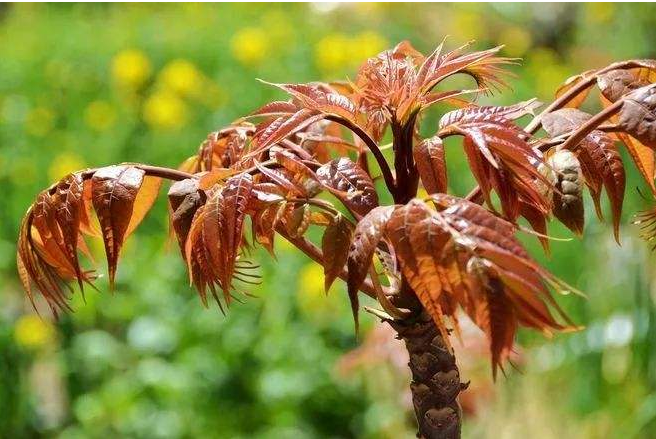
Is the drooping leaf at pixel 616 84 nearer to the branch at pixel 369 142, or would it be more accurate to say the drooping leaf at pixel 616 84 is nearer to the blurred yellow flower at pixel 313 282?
the branch at pixel 369 142

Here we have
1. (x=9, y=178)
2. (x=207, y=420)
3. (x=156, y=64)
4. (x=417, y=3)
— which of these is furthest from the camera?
(x=417, y=3)

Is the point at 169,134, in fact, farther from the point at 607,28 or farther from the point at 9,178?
the point at 607,28

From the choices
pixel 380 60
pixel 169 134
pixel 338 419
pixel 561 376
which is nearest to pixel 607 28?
pixel 169 134

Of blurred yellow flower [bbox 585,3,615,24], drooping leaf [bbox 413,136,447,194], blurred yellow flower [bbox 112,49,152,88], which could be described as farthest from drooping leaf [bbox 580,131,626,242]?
blurred yellow flower [bbox 585,3,615,24]

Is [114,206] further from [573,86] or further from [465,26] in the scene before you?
[465,26]

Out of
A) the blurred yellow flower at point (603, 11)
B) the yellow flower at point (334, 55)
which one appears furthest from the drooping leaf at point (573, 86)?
the blurred yellow flower at point (603, 11)

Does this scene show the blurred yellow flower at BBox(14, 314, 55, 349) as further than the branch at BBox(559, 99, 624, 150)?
Yes

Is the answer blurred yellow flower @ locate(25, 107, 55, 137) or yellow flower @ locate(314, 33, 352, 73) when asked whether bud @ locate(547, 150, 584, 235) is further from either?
blurred yellow flower @ locate(25, 107, 55, 137)
